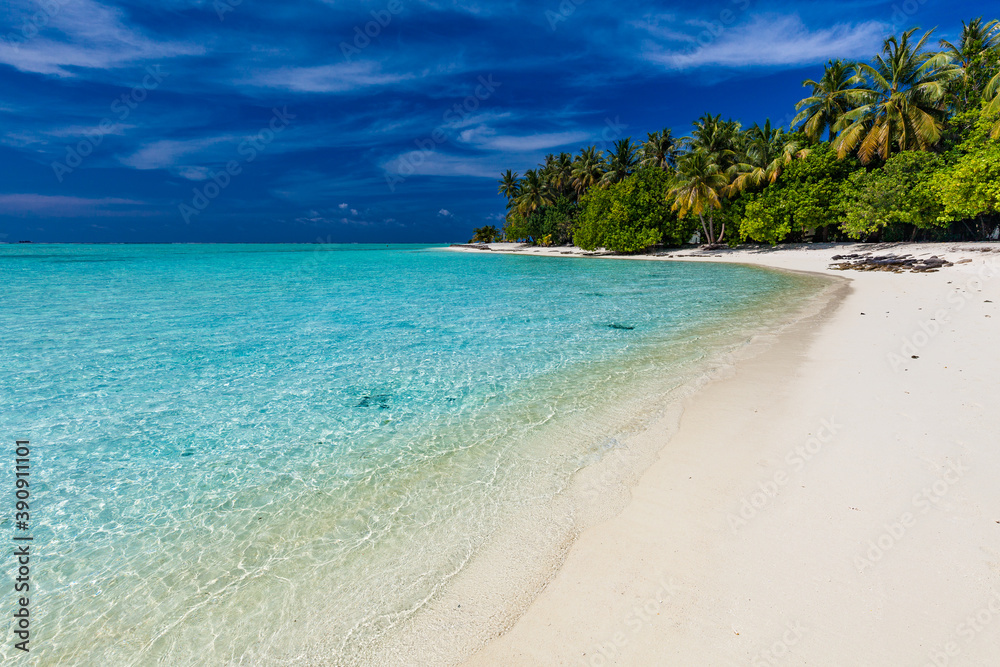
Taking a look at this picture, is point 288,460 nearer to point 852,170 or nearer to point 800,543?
point 800,543

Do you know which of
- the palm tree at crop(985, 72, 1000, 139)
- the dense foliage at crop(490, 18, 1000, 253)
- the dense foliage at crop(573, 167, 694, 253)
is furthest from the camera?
the dense foliage at crop(573, 167, 694, 253)

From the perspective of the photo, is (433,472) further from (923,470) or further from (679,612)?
(923,470)

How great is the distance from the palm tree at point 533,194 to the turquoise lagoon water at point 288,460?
228ft

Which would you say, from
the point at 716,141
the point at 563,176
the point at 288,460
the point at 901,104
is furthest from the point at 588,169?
the point at 288,460

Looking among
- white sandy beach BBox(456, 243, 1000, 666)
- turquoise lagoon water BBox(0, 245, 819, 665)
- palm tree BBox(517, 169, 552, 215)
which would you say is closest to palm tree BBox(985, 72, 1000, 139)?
turquoise lagoon water BBox(0, 245, 819, 665)

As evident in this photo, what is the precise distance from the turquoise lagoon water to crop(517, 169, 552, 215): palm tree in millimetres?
69520

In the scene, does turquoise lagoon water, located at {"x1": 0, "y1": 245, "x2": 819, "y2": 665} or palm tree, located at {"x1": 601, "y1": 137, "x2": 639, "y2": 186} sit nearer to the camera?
turquoise lagoon water, located at {"x1": 0, "y1": 245, "x2": 819, "y2": 665}

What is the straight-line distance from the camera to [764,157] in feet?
148

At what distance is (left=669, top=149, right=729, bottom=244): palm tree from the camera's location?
44406 mm

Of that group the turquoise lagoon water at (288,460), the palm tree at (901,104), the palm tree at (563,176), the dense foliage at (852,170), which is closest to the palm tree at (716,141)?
the dense foliage at (852,170)

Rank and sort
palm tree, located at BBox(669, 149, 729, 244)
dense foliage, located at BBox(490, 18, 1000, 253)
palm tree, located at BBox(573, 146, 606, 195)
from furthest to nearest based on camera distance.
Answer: palm tree, located at BBox(573, 146, 606, 195), palm tree, located at BBox(669, 149, 729, 244), dense foliage, located at BBox(490, 18, 1000, 253)

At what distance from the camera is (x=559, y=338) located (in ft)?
39.7

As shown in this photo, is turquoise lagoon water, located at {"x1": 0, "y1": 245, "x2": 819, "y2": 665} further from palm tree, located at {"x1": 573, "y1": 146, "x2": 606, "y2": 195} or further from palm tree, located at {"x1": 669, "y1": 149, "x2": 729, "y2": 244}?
palm tree, located at {"x1": 573, "y1": 146, "x2": 606, "y2": 195}

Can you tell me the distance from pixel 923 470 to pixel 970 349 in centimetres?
632
